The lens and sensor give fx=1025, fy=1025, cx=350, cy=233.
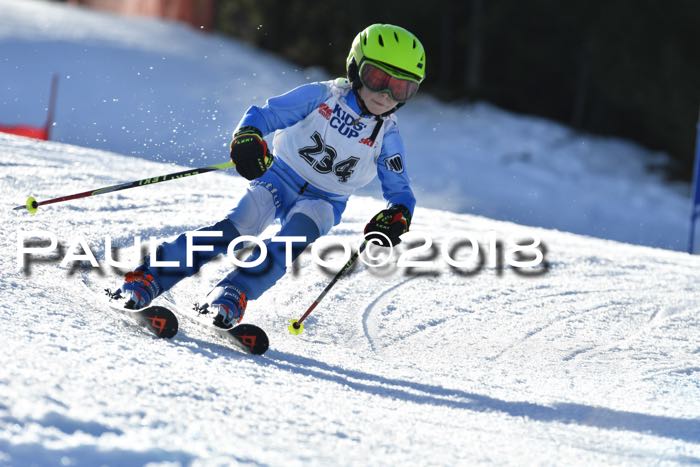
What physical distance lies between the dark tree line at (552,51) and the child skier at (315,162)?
44.0 feet

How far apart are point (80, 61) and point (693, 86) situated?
1032 cm

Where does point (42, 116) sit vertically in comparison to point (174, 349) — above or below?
below

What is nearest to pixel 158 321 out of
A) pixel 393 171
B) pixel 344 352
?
pixel 344 352

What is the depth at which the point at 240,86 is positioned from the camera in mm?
18109

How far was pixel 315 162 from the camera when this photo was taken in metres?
4.80

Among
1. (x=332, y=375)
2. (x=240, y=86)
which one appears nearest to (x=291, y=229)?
(x=332, y=375)

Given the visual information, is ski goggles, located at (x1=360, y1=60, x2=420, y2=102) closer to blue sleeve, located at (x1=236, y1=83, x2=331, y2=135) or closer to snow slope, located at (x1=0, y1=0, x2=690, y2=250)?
blue sleeve, located at (x1=236, y1=83, x2=331, y2=135)

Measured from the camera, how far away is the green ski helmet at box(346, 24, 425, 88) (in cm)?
458

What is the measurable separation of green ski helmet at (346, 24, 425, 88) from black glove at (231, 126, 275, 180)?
638mm

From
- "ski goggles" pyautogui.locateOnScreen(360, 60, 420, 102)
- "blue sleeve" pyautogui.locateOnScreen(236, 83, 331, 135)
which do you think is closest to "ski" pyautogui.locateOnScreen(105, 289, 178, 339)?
"blue sleeve" pyautogui.locateOnScreen(236, 83, 331, 135)

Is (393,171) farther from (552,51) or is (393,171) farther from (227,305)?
(552,51)

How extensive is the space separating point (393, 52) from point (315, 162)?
63 centimetres

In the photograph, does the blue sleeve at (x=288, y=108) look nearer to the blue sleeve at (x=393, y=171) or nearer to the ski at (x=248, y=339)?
the blue sleeve at (x=393, y=171)

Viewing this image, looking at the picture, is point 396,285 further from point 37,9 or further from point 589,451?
point 37,9
